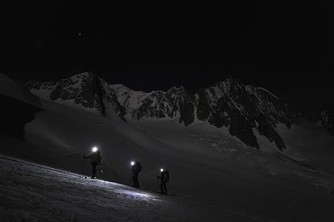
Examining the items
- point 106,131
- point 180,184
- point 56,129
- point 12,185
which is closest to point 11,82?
point 106,131

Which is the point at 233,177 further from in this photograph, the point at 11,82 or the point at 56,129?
the point at 11,82

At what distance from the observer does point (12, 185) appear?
978 cm

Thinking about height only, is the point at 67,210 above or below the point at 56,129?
below

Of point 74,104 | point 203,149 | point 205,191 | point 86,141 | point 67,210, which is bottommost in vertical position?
point 67,210

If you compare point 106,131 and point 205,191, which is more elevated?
point 106,131

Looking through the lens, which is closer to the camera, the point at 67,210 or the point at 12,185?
the point at 67,210

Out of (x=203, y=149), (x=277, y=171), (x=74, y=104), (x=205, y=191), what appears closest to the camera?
(x=205, y=191)

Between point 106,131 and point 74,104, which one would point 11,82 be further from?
point 74,104

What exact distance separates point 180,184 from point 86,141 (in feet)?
55.7

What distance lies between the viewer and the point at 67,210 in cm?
805

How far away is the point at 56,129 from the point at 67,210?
57154 mm

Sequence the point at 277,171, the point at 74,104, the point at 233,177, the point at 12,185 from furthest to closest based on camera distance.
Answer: the point at 74,104
the point at 277,171
the point at 233,177
the point at 12,185

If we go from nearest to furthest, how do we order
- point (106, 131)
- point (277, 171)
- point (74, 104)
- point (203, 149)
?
point (106, 131) < point (277, 171) < point (203, 149) < point (74, 104)

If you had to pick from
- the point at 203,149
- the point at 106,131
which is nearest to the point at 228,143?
the point at 203,149
